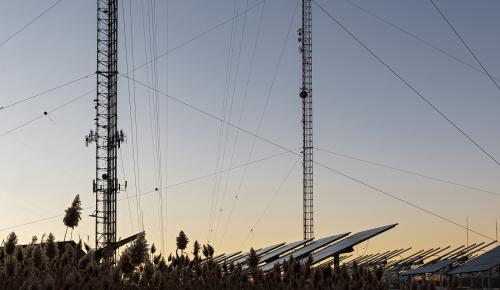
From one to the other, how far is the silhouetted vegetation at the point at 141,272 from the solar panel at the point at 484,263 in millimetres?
28584

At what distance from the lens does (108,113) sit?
52688 millimetres

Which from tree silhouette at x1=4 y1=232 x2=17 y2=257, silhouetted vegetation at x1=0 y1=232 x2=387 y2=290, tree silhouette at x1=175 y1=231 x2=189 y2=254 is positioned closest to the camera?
silhouetted vegetation at x1=0 y1=232 x2=387 y2=290

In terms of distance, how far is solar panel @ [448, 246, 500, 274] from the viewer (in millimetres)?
37062

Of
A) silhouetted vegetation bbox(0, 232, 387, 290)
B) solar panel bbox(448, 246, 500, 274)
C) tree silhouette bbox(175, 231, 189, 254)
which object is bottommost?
silhouetted vegetation bbox(0, 232, 387, 290)

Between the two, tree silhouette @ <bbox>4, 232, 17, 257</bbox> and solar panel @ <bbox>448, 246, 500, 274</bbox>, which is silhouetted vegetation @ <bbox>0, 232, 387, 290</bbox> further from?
solar panel @ <bbox>448, 246, 500, 274</bbox>

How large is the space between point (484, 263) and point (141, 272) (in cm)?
3414

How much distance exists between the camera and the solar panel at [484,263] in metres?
37.1

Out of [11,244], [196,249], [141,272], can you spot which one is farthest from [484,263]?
[11,244]

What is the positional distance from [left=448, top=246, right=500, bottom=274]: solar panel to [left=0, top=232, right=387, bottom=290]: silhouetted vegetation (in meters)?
28.6

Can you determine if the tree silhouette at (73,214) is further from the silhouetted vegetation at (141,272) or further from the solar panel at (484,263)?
the solar panel at (484,263)

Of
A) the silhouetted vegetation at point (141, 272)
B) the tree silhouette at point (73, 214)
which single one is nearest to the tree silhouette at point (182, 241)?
the silhouetted vegetation at point (141, 272)

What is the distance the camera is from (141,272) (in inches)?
329

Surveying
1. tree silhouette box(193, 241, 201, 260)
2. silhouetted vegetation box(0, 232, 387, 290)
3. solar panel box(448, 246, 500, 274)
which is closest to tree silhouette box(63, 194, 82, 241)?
silhouetted vegetation box(0, 232, 387, 290)

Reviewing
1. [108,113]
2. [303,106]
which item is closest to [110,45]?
[108,113]
